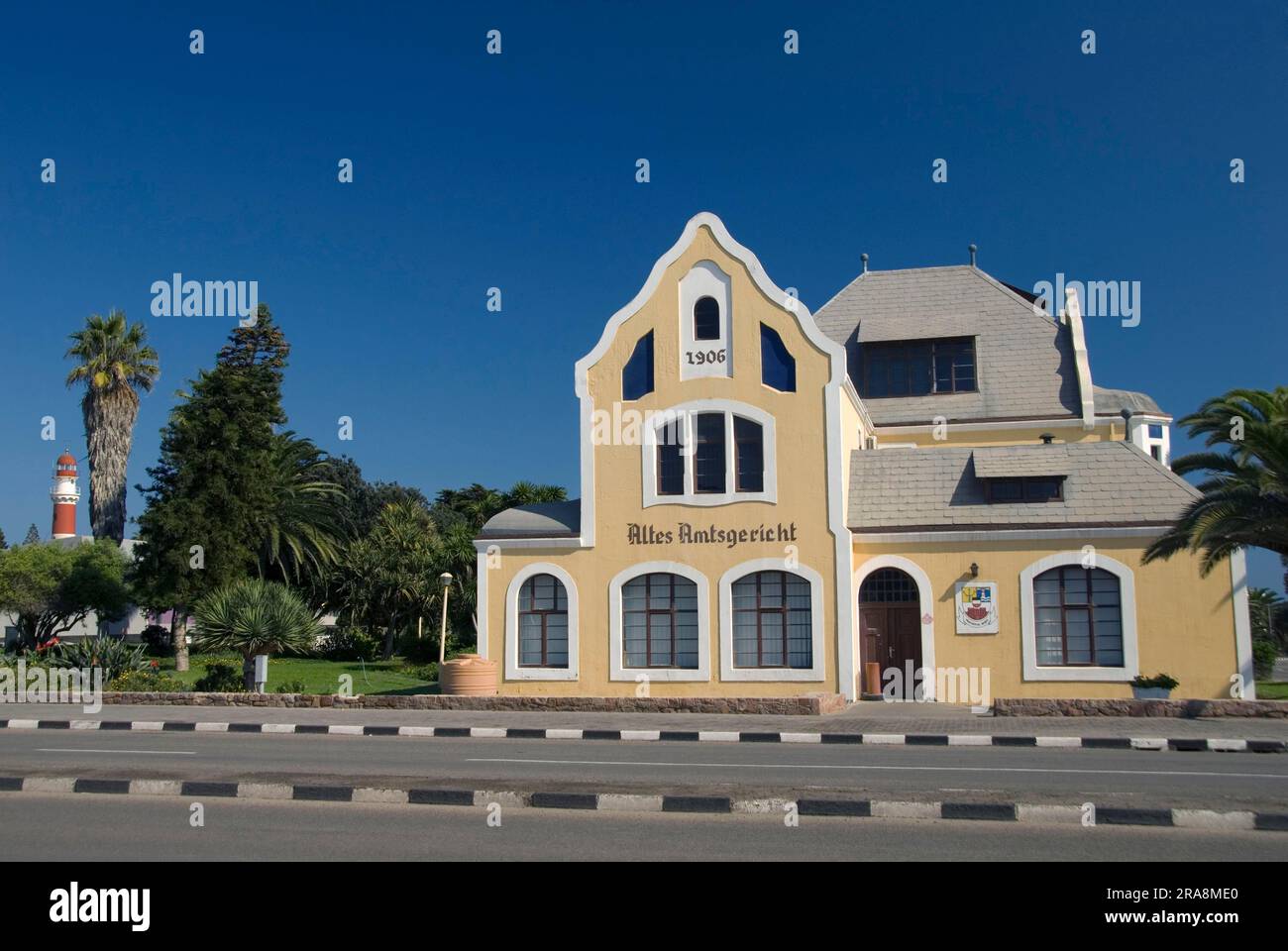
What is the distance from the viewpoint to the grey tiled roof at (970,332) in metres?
32.8

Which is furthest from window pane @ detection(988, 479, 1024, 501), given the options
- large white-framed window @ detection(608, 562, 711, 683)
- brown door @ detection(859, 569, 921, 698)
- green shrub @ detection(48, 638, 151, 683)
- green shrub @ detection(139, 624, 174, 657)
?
green shrub @ detection(139, 624, 174, 657)

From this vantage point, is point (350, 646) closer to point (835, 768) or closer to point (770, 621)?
point (770, 621)

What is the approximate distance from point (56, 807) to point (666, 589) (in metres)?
17.2

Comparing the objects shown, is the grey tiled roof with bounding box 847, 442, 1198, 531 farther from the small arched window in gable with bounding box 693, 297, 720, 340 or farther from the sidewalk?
the small arched window in gable with bounding box 693, 297, 720, 340

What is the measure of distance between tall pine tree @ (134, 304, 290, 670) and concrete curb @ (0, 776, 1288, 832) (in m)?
31.3

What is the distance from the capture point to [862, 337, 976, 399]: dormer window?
33625mm

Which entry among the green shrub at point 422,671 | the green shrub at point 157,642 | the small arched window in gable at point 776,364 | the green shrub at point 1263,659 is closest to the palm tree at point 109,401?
the green shrub at point 157,642

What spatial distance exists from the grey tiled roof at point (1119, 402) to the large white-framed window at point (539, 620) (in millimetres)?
16332

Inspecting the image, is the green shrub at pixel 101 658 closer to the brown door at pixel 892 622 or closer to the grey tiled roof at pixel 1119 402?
the brown door at pixel 892 622

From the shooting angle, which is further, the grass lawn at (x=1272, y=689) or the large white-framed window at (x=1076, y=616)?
the grass lawn at (x=1272, y=689)

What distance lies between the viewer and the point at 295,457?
170 ft

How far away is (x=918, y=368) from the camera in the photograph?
33.9m
